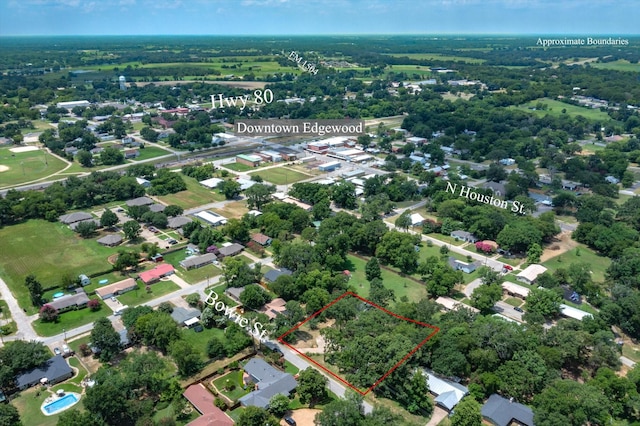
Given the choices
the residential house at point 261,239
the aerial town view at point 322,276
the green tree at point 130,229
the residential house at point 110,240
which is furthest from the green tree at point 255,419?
the residential house at point 110,240

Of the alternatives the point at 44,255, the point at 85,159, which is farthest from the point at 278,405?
the point at 85,159

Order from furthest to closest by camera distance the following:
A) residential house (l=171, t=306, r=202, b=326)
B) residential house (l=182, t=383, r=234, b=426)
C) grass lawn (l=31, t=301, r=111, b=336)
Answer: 1. residential house (l=171, t=306, r=202, b=326)
2. grass lawn (l=31, t=301, r=111, b=336)
3. residential house (l=182, t=383, r=234, b=426)

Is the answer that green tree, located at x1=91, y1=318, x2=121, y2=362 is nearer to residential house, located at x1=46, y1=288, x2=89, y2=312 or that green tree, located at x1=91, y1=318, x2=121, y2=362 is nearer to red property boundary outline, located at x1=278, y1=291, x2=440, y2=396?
residential house, located at x1=46, y1=288, x2=89, y2=312

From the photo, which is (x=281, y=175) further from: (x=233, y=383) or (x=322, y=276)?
(x=233, y=383)

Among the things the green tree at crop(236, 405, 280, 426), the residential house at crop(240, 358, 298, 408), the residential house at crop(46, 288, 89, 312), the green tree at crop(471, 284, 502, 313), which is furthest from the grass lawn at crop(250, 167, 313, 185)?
the green tree at crop(236, 405, 280, 426)

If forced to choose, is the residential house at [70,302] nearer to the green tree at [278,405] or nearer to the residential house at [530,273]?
the green tree at [278,405]

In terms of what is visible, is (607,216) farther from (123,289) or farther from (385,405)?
(123,289)
